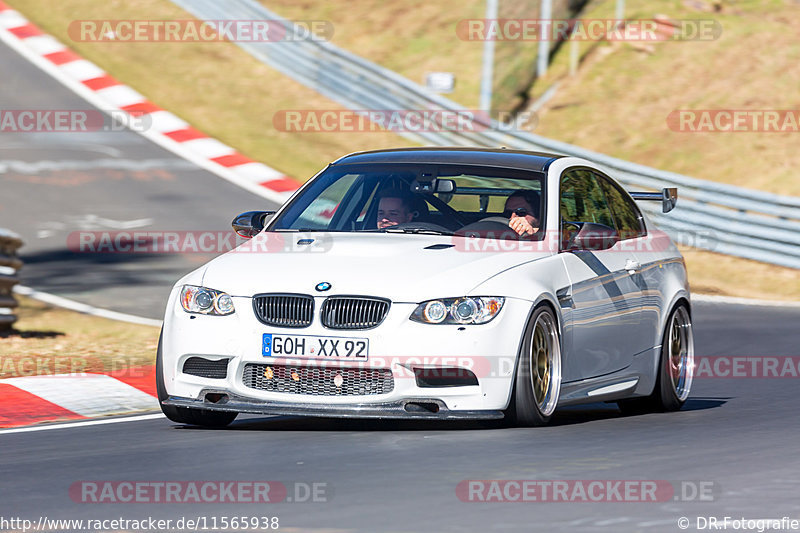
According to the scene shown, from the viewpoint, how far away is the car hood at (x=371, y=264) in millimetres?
8133

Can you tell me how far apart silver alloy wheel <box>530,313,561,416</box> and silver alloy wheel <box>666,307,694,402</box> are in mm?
1625

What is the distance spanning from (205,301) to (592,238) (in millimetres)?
2200

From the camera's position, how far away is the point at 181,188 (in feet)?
69.2

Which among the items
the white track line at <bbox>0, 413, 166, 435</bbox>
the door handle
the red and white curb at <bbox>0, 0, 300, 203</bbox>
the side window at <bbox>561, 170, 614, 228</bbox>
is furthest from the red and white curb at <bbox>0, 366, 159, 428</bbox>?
the red and white curb at <bbox>0, 0, 300, 203</bbox>

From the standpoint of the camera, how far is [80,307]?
49.8ft

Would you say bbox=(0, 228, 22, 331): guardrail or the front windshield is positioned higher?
the front windshield

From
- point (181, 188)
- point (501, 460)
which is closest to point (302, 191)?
point (501, 460)

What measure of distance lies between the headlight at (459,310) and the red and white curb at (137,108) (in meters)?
13.1

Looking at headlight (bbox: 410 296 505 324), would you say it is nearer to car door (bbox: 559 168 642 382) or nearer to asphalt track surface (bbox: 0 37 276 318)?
car door (bbox: 559 168 642 382)

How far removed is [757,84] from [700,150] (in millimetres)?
2917

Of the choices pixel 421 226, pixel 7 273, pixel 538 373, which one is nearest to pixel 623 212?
pixel 421 226

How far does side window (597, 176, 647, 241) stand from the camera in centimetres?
1009

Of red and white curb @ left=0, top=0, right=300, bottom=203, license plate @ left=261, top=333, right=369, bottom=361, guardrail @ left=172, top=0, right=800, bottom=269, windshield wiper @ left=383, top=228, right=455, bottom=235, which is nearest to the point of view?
license plate @ left=261, top=333, right=369, bottom=361

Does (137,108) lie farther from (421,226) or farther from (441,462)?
(441,462)
